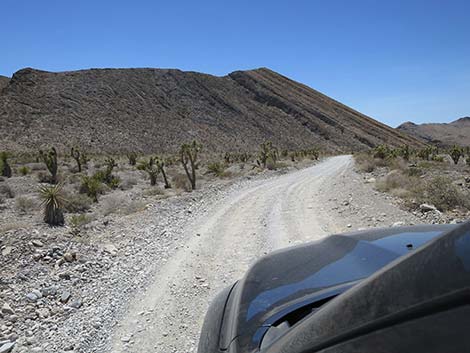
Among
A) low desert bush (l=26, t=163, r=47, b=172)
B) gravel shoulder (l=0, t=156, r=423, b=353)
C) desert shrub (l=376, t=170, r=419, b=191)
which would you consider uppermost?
desert shrub (l=376, t=170, r=419, b=191)

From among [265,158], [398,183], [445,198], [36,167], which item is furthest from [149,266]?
[265,158]

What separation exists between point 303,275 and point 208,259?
5.04m

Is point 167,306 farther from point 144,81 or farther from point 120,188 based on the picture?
point 144,81

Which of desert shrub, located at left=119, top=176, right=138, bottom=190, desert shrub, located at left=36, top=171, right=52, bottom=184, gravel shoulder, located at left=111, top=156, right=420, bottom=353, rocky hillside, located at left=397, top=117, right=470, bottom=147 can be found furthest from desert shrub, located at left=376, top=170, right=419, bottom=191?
rocky hillside, located at left=397, top=117, right=470, bottom=147

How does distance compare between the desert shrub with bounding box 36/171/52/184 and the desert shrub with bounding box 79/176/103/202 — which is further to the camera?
the desert shrub with bounding box 36/171/52/184

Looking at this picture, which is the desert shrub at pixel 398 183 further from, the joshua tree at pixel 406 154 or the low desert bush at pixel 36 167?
the low desert bush at pixel 36 167

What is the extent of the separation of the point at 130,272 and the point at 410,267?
655 cm

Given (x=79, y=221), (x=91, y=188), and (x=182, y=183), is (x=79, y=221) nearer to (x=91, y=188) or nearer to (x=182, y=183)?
(x=91, y=188)

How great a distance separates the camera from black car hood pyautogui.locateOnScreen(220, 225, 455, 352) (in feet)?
6.56

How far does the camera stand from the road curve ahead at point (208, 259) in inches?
185

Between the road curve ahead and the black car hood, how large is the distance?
7.46 ft

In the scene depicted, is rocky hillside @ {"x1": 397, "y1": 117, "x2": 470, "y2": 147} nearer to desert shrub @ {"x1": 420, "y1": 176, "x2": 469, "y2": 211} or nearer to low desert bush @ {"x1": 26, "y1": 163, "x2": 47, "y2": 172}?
low desert bush @ {"x1": 26, "y1": 163, "x2": 47, "y2": 172}

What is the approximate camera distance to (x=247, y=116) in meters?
75.0

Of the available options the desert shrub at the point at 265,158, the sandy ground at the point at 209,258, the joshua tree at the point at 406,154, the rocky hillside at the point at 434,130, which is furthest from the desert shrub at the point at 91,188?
A: the rocky hillside at the point at 434,130
